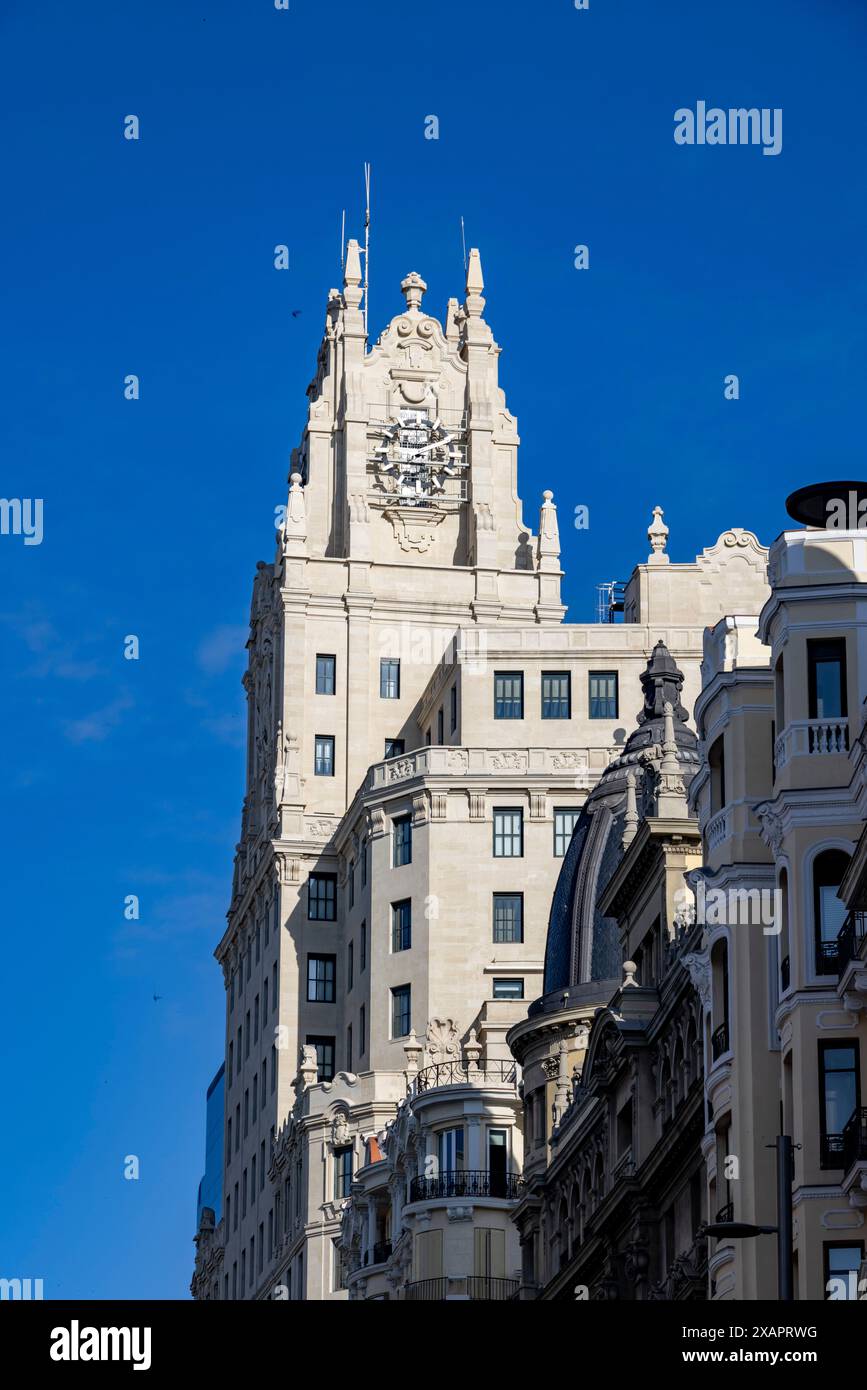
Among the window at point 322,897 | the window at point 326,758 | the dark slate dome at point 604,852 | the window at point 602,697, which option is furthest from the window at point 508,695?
the dark slate dome at point 604,852

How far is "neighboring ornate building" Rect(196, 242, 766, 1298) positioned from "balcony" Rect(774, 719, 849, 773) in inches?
1962

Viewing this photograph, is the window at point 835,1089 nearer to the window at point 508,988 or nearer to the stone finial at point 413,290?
the window at point 508,988

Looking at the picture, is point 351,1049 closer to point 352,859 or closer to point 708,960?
point 352,859

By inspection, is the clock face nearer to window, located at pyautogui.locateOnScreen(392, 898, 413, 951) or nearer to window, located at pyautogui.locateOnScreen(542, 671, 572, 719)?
window, located at pyautogui.locateOnScreen(542, 671, 572, 719)

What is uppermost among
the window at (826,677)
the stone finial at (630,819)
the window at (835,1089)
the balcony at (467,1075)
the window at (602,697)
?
the window at (602,697)

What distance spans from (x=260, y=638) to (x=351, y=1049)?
2566 cm

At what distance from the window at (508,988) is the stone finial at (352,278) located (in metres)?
38.2

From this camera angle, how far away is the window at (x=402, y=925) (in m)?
117

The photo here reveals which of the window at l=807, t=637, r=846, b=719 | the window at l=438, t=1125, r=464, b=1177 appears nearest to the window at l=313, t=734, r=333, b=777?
the window at l=438, t=1125, r=464, b=1177

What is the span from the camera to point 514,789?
4636 inches

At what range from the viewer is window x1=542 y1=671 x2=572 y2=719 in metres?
120

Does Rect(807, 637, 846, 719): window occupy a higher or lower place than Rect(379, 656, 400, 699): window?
lower

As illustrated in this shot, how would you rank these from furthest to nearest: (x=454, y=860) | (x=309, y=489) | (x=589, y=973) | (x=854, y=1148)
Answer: (x=309, y=489) → (x=454, y=860) → (x=589, y=973) → (x=854, y=1148)
